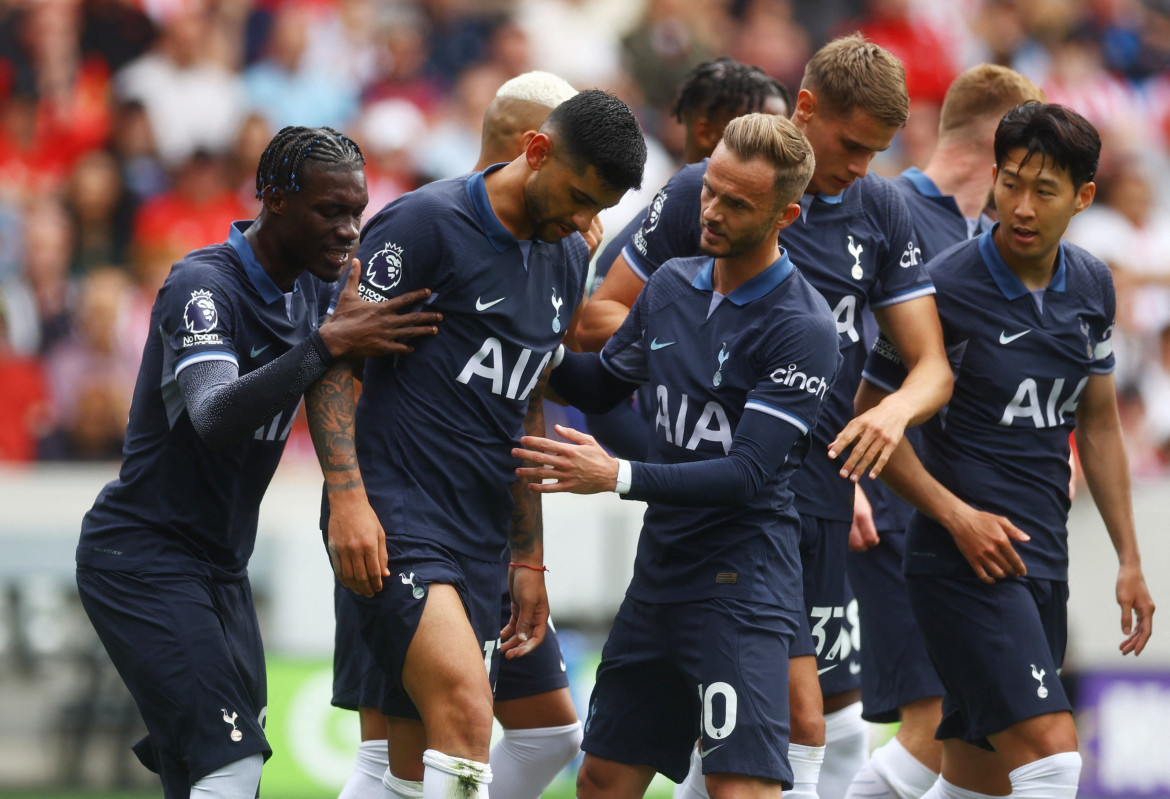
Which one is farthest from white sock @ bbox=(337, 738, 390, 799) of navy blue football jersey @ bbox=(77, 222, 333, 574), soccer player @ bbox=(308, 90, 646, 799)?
navy blue football jersey @ bbox=(77, 222, 333, 574)

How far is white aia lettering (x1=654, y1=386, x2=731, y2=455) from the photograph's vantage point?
179 inches

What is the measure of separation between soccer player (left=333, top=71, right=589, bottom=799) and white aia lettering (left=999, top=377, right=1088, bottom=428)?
1540 mm

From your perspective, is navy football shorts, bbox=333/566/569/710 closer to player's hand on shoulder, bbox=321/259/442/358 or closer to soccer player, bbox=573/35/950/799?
player's hand on shoulder, bbox=321/259/442/358

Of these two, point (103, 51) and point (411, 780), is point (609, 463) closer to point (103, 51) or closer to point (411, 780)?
point (411, 780)

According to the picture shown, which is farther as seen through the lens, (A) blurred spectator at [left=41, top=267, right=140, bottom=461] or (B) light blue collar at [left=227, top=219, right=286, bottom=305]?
(A) blurred spectator at [left=41, top=267, right=140, bottom=461]

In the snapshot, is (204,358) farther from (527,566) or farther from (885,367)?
(885,367)

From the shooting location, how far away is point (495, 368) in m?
4.55

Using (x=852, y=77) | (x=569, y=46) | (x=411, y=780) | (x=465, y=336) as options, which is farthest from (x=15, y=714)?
(x=569, y=46)

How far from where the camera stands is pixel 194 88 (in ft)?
39.5

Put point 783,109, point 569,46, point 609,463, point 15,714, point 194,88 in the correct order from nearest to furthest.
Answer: point 609,463 < point 783,109 < point 15,714 < point 194,88 < point 569,46

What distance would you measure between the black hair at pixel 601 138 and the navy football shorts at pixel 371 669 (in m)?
1.41

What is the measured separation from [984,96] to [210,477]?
3.41 metres

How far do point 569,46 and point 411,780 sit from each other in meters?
9.59

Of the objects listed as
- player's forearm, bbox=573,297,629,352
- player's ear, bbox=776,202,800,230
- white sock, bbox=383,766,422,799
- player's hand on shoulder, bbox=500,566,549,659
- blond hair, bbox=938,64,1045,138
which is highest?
blond hair, bbox=938,64,1045,138
